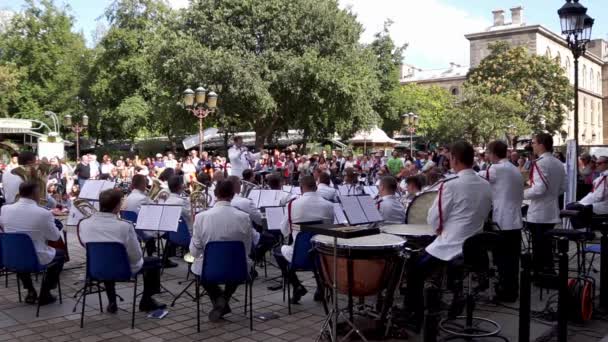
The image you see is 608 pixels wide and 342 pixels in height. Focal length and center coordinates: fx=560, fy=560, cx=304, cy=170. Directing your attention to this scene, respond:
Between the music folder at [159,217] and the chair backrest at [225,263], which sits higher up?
the music folder at [159,217]

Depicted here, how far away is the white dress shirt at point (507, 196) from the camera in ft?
21.2

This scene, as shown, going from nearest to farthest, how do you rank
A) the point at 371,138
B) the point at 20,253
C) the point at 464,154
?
the point at 464,154 < the point at 20,253 < the point at 371,138

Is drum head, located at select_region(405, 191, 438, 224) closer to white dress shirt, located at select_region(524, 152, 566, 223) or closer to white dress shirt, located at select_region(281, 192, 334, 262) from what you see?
white dress shirt, located at select_region(281, 192, 334, 262)

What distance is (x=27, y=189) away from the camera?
651 cm

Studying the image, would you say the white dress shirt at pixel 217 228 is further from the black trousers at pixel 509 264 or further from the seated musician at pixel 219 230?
the black trousers at pixel 509 264

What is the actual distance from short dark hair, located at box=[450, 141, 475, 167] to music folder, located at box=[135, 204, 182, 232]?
3.35 metres

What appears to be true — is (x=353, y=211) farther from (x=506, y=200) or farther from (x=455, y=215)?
(x=506, y=200)

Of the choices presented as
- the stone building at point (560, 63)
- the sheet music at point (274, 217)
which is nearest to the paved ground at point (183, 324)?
the sheet music at point (274, 217)

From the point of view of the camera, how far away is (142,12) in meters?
44.2

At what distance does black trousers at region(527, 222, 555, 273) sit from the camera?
714 centimetres

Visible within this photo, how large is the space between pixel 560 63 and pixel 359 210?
213 ft

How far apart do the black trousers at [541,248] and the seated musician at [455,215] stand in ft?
7.49

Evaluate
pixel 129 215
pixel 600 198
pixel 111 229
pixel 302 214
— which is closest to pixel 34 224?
pixel 111 229

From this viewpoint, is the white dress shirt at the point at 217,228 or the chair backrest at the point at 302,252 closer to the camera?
the white dress shirt at the point at 217,228
